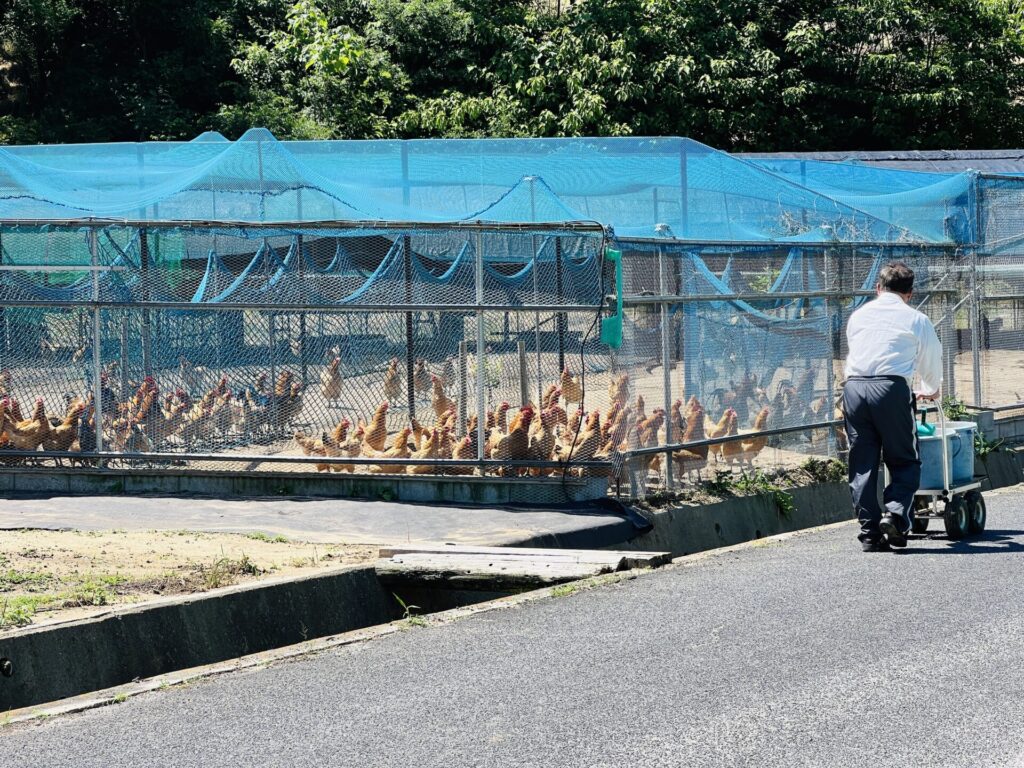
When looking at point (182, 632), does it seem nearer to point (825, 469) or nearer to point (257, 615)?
point (257, 615)

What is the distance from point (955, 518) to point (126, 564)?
226 inches

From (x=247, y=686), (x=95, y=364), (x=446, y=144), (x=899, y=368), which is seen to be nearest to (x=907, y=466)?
(x=899, y=368)

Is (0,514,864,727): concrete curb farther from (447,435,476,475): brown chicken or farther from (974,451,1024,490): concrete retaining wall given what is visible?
(974,451,1024,490): concrete retaining wall

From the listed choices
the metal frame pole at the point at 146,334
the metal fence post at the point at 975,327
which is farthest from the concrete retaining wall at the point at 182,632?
the metal fence post at the point at 975,327

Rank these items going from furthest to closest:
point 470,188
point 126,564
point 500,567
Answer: point 470,188 → point 126,564 → point 500,567

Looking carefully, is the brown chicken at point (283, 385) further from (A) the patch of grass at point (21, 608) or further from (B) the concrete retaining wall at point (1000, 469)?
(B) the concrete retaining wall at point (1000, 469)

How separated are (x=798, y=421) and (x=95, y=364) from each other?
632cm

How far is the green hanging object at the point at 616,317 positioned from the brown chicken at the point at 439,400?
1682mm

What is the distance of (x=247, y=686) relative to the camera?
264 inches

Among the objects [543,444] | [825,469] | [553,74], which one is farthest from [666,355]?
[553,74]

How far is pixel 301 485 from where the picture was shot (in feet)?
40.1

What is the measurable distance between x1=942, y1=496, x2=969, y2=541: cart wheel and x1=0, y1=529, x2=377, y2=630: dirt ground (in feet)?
13.3

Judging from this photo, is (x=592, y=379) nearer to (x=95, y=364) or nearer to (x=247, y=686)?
(x=95, y=364)

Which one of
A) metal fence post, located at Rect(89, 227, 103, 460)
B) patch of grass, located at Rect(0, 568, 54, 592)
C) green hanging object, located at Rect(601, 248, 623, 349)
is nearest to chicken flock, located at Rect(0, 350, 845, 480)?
metal fence post, located at Rect(89, 227, 103, 460)
